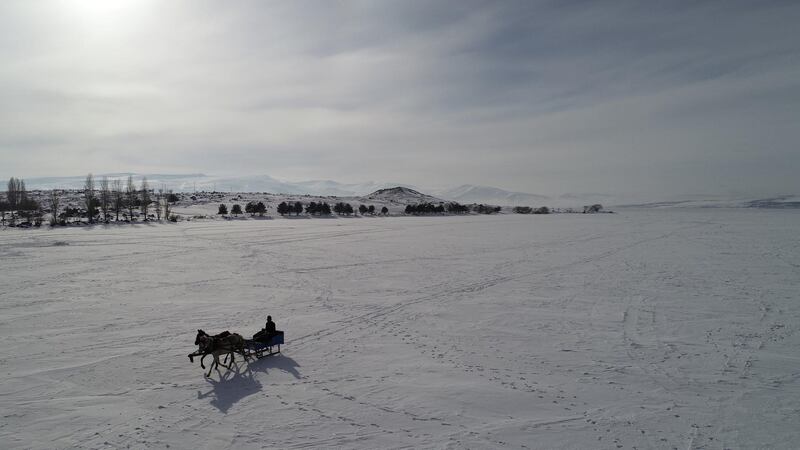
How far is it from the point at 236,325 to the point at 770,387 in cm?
1419

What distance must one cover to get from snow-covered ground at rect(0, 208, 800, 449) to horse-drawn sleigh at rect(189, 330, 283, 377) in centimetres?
42

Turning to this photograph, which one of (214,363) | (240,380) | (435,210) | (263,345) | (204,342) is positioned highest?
(435,210)

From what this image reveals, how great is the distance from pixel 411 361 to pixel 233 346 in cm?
434

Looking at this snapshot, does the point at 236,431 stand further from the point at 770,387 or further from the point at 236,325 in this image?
the point at 770,387

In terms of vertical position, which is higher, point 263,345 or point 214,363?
point 263,345

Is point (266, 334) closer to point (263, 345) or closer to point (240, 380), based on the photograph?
point (263, 345)

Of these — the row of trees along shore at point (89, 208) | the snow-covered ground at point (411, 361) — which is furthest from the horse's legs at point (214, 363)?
the row of trees along shore at point (89, 208)

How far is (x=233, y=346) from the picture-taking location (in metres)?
9.90

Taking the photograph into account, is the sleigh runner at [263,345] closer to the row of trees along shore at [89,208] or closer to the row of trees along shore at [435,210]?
the row of trees along shore at [89,208]

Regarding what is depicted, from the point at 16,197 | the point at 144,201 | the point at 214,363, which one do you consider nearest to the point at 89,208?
the point at 144,201

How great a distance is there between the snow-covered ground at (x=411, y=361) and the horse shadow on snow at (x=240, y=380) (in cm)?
6

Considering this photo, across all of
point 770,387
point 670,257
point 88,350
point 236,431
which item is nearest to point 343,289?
point 88,350

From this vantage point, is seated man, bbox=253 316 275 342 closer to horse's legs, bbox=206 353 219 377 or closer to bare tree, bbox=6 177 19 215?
horse's legs, bbox=206 353 219 377

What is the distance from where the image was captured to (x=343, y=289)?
1900 centimetres
